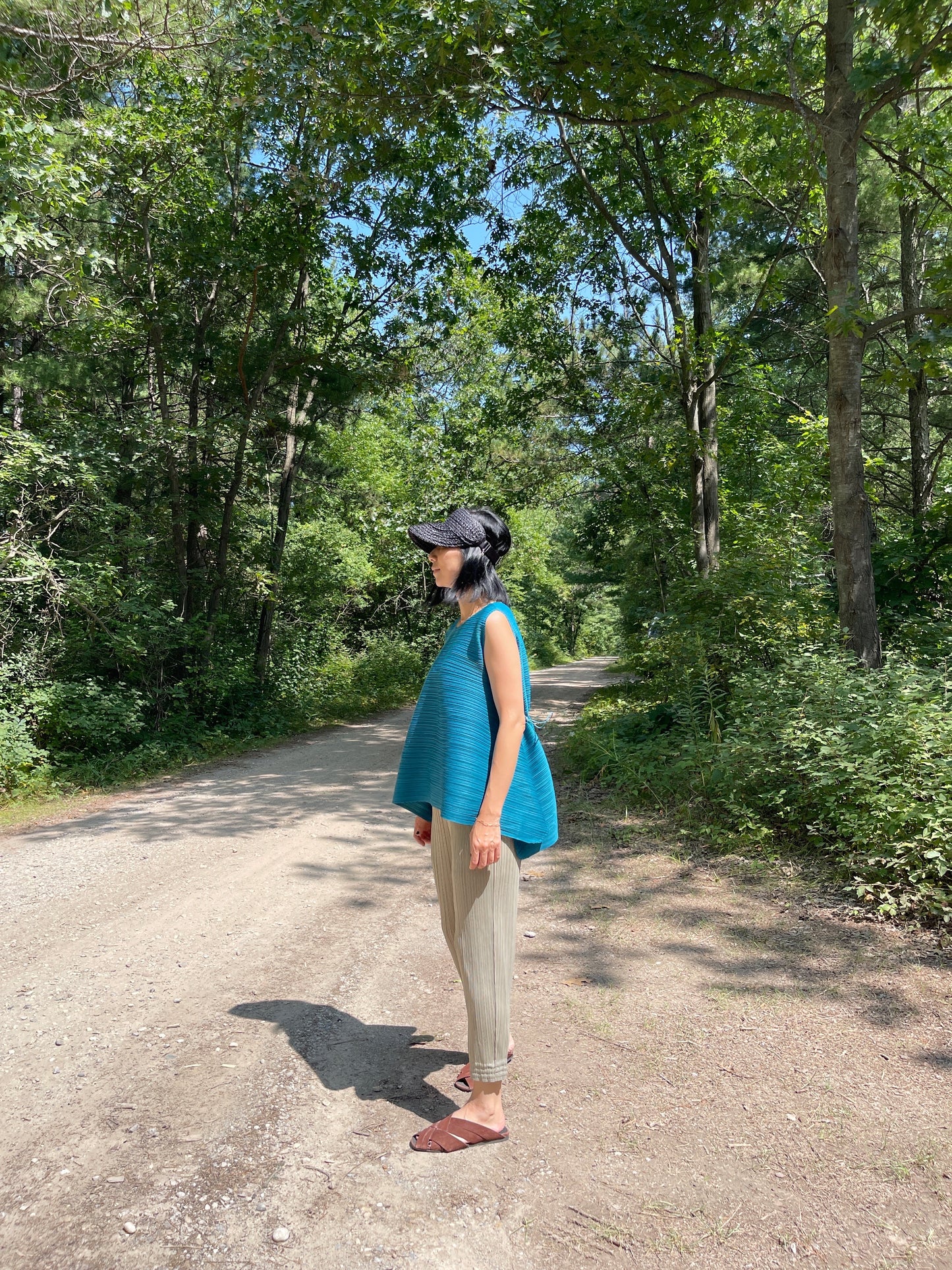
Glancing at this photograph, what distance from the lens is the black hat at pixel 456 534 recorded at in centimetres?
282

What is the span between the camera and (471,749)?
2.70 metres

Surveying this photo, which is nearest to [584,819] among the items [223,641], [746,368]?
[223,641]

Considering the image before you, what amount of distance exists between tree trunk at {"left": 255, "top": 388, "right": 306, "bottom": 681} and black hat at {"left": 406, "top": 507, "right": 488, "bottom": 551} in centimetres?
1125

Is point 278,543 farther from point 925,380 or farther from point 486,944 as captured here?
point 486,944

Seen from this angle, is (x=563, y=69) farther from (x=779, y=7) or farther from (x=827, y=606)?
(x=827, y=606)

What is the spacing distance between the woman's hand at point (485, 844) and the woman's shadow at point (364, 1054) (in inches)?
38.4

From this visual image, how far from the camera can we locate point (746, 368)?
1435 cm

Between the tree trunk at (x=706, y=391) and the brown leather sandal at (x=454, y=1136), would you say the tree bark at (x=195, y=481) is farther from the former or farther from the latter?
the brown leather sandal at (x=454, y=1136)

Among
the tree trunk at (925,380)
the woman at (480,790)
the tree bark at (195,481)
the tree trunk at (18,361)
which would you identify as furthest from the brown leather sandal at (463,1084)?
the tree bark at (195,481)

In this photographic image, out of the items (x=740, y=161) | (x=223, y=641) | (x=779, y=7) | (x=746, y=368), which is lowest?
(x=223, y=641)

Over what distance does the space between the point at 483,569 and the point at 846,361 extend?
19.4 feet

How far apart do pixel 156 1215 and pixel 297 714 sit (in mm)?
12124

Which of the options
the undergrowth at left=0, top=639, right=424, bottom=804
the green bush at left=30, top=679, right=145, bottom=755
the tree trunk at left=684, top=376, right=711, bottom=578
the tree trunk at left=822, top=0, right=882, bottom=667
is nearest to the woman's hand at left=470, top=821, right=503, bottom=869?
the tree trunk at left=822, top=0, right=882, bottom=667

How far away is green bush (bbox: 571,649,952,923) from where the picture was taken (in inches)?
178
